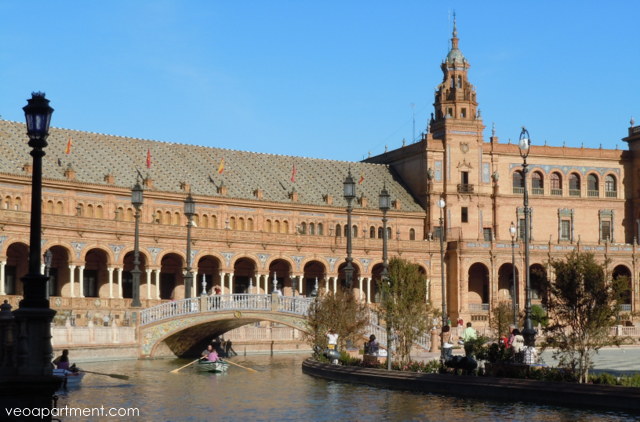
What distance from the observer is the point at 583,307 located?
28.8 metres

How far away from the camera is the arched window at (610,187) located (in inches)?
3698

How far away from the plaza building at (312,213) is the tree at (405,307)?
28.2 m

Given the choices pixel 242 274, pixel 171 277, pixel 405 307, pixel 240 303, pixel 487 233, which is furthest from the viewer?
pixel 487 233

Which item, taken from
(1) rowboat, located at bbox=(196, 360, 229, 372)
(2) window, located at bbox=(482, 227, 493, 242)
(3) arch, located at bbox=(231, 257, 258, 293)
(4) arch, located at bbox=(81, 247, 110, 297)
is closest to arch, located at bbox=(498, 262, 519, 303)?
(2) window, located at bbox=(482, 227, 493, 242)

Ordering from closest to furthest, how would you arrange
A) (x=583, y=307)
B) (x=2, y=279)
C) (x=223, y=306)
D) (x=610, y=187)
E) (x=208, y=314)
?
(x=583, y=307)
(x=208, y=314)
(x=223, y=306)
(x=2, y=279)
(x=610, y=187)

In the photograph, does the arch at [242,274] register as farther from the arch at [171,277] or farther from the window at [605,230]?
the window at [605,230]

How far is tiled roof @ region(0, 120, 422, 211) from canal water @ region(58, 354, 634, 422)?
119 feet

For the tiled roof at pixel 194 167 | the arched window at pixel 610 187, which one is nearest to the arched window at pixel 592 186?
the arched window at pixel 610 187

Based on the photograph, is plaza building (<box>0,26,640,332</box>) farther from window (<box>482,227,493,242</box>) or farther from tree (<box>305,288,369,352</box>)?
tree (<box>305,288,369,352</box>)

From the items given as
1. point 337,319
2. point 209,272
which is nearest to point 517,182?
point 209,272

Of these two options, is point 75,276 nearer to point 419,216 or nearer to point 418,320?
point 419,216

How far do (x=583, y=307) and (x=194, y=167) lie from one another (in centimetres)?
5654

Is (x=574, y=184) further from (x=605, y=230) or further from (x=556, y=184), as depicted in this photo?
(x=605, y=230)

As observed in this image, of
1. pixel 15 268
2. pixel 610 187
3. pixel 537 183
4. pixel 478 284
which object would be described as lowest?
pixel 478 284
